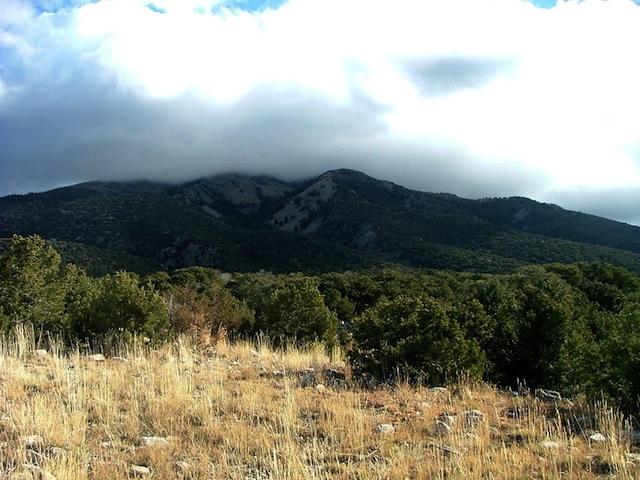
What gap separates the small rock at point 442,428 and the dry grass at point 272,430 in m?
0.02

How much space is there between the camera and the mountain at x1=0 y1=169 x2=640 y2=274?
8262 cm

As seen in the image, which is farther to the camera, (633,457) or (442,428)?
(442,428)

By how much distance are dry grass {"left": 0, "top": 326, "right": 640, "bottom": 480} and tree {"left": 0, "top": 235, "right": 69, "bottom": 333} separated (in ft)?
14.1

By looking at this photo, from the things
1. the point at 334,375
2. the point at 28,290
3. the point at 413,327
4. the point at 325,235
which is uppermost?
the point at 325,235

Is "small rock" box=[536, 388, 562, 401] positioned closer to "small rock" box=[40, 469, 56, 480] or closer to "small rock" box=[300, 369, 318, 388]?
"small rock" box=[300, 369, 318, 388]

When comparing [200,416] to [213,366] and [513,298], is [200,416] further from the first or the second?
[513,298]

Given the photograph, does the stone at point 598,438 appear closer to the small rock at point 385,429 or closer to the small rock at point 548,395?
the small rock at point 385,429

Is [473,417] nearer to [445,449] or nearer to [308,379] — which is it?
[445,449]

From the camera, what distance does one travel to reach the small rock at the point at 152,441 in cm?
444

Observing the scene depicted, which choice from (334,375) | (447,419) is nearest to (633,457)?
(447,419)

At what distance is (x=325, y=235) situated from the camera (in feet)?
425

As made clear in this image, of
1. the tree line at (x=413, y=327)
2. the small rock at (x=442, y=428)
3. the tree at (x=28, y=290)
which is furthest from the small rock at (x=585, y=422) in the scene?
the tree at (x=28, y=290)

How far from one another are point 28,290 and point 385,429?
9910 millimetres

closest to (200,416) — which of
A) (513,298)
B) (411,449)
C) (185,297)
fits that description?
(411,449)
